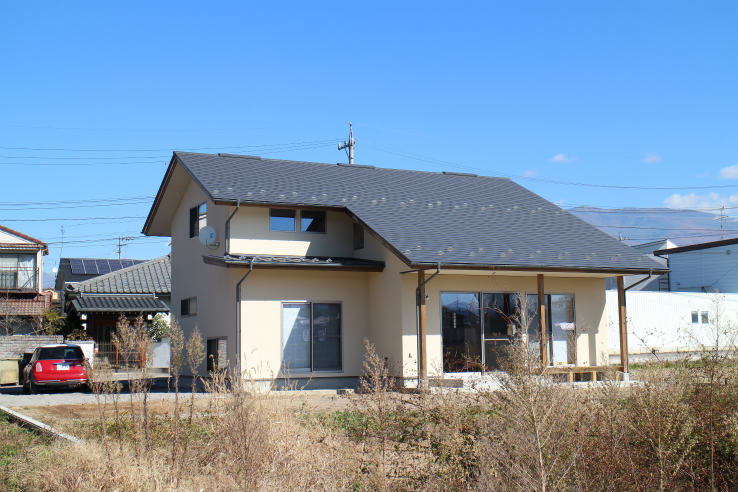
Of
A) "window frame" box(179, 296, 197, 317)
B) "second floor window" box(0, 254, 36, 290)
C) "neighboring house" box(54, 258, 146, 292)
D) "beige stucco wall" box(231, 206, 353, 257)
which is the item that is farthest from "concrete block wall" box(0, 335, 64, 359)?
"neighboring house" box(54, 258, 146, 292)

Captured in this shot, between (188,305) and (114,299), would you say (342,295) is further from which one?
(114,299)

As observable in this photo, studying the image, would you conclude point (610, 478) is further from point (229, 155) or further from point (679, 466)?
point (229, 155)

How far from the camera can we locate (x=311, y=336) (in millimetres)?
18109

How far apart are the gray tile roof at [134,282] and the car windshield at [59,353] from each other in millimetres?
12217

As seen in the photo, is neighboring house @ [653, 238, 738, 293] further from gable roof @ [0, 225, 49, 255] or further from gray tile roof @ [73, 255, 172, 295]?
gable roof @ [0, 225, 49, 255]

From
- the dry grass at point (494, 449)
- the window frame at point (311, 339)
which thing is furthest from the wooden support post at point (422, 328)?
the dry grass at point (494, 449)

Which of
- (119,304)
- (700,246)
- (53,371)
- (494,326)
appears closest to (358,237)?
(494,326)

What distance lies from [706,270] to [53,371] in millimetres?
30290

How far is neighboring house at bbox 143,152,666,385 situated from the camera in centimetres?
1736

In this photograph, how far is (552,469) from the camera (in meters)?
6.41

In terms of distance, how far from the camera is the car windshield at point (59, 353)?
19078 mm

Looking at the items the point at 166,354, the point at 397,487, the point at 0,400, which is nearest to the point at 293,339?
the point at 0,400

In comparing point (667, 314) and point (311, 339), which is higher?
point (667, 314)

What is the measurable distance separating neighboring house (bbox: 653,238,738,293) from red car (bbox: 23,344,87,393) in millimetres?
26124
